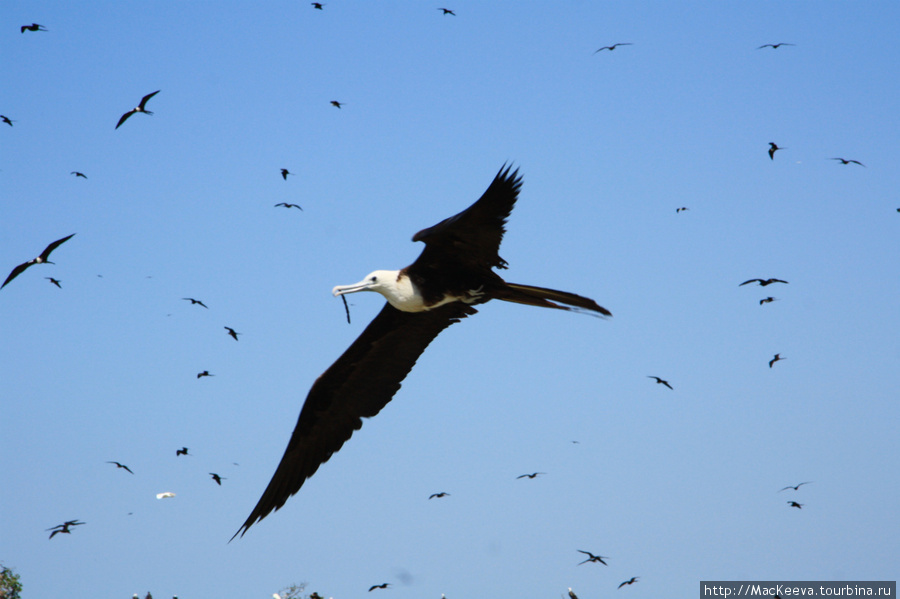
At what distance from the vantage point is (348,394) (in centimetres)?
961

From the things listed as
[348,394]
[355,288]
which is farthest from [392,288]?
[348,394]

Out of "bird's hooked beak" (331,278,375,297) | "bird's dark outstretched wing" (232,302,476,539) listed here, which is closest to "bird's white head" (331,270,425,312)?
"bird's hooked beak" (331,278,375,297)

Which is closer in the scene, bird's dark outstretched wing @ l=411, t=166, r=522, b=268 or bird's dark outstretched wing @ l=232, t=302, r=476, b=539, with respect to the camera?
bird's dark outstretched wing @ l=411, t=166, r=522, b=268

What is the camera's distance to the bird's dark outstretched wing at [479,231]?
24.4ft

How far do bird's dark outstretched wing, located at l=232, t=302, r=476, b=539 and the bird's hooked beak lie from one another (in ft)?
2.88

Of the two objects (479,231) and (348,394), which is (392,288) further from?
(348,394)

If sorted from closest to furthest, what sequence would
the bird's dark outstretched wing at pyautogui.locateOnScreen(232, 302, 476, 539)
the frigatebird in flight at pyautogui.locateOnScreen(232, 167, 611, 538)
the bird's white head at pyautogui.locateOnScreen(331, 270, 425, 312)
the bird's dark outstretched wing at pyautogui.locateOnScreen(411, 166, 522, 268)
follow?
the bird's dark outstretched wing at pyautogui.locateOnScreen(411, 166, 522, 268) → the frigatebird in flight at pyautogui.locateOnScreen(232, 167, 611, 538) → the bird's white head at pyautogui.locateOnScreen(331, 270, 425, 312) → the bird's dark outstretched wing at pyautogui.locateOnScreen(232, 302, 476, 539)

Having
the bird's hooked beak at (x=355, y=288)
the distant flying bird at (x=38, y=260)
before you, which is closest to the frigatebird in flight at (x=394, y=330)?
the bird's hooked beak at (x=355, y=288)

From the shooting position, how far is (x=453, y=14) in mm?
12695

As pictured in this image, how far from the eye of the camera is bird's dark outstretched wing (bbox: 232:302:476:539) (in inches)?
372

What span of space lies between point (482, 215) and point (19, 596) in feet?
67.2

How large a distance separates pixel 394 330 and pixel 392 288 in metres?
1.08

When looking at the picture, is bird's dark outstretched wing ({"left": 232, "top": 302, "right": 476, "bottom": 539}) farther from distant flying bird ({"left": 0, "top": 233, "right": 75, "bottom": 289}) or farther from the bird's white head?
distant flying bird ({"left": 0, "top": 233, "right": 75, "bottom": 289})

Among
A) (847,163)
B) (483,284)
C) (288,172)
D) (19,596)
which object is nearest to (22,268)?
(483,284)
